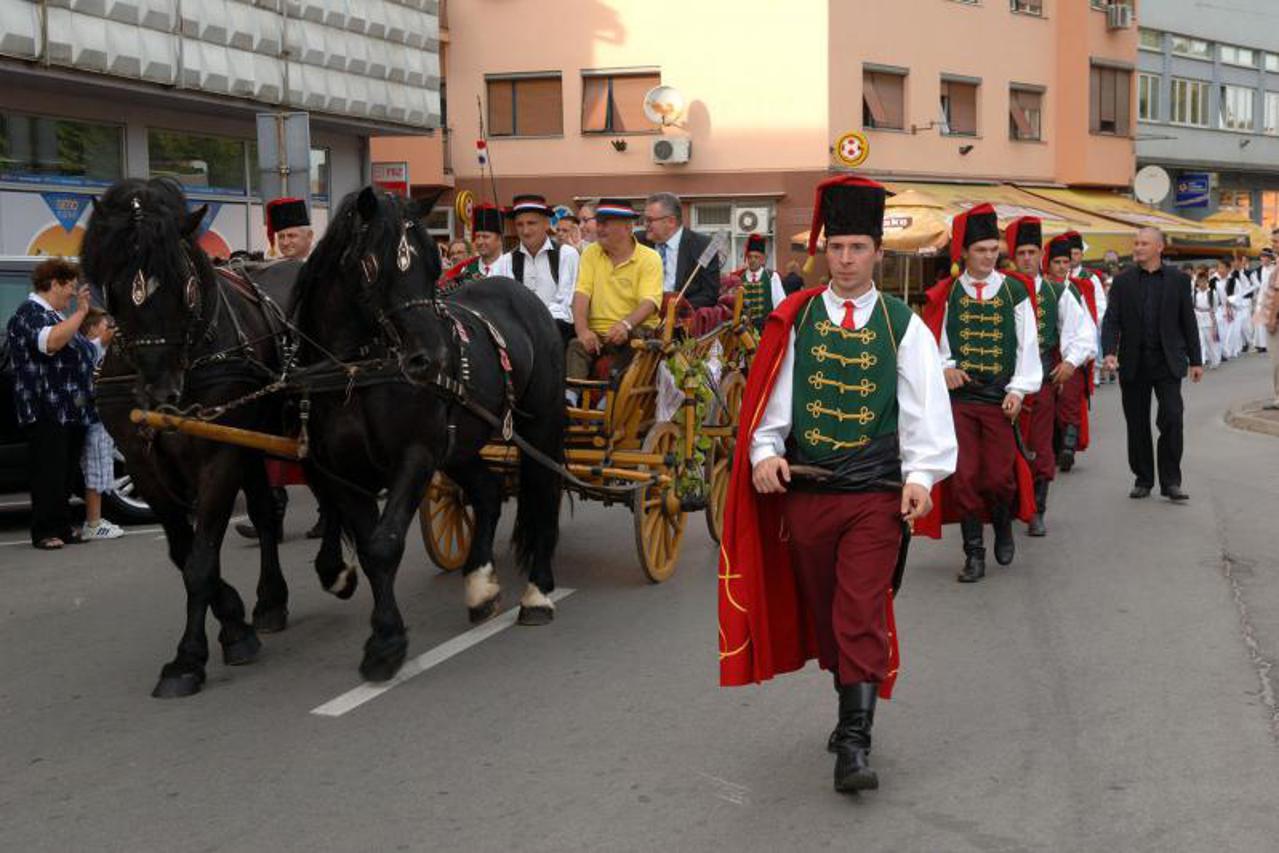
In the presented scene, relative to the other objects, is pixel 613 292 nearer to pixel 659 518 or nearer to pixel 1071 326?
pixel 659 518

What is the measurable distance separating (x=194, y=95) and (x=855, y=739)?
51.4 feet

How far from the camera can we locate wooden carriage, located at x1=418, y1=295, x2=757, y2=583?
27.5 ft

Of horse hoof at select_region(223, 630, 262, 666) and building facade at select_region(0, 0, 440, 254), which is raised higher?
building facade at select_region(0, 0, 440, 254)

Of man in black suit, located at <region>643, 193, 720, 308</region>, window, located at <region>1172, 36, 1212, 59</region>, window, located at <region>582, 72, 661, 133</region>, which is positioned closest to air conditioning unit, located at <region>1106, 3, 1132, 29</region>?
window, located at <region>1172, 36, 1212, 59</region>

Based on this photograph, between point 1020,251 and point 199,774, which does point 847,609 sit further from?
point 1020,251

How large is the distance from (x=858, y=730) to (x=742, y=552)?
712mm

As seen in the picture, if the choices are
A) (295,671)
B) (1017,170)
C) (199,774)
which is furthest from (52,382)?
(1017,170)

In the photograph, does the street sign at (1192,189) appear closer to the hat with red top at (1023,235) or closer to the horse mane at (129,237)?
the hat with red top at (1023,235)

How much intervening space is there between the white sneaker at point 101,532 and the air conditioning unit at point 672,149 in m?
23.8

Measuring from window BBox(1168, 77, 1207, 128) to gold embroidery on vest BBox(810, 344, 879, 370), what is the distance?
47.3m

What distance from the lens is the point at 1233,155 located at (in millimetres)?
51094

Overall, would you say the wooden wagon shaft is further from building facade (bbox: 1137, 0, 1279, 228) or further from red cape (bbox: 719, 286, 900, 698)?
building facade (bbox: 1137, 0, 1279, 228)

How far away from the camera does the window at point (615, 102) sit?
113 feet

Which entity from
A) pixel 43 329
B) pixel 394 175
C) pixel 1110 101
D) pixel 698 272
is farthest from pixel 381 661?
pixel 1110 101
